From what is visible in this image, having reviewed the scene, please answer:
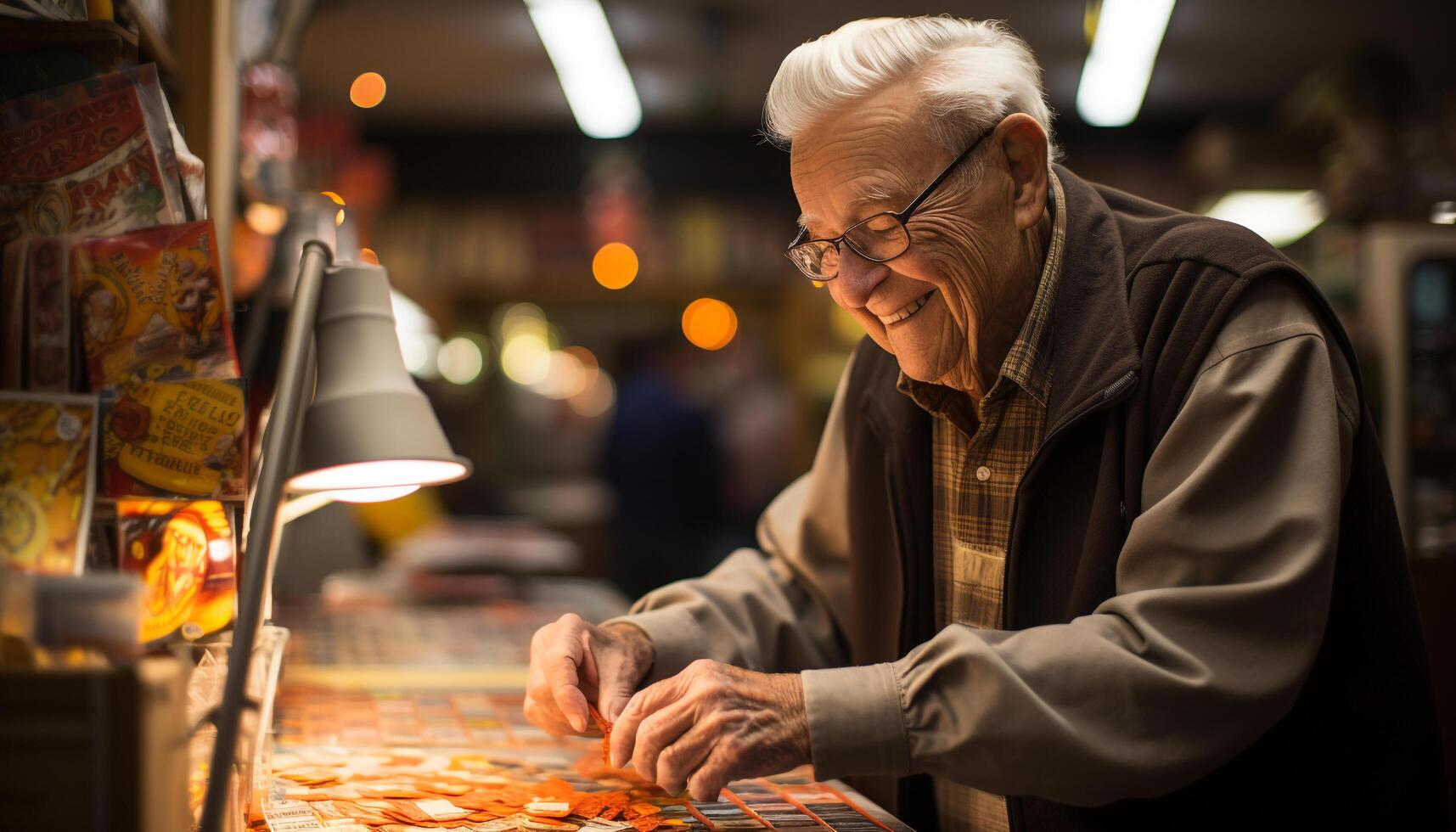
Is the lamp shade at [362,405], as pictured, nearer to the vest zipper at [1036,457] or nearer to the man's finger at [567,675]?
the man's finger at [567,675]

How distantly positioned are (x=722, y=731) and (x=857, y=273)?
0.60m

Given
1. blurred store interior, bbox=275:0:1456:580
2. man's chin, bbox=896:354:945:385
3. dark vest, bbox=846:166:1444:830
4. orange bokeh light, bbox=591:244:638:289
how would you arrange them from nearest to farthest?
1. dark vest, bbox=846:166:1444:830
2. man's chin, bbox=896:354:945:385
3. blurred store interior, bbox=275:0:1456:580
4. orange bokeh light, bbox=591:244:638:289

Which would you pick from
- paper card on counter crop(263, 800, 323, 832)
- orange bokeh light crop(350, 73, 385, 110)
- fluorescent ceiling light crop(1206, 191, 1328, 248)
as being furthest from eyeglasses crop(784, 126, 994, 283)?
orange bokeh light crop(350, 73, 385, 110)

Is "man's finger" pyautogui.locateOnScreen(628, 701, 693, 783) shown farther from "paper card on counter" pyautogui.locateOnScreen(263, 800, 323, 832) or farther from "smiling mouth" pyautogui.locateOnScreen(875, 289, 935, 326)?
"smiling mouth" pyautogui.locateOnScreen(875, 289, 935, 326)

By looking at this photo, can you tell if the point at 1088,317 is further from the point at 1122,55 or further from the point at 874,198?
the point at 1122,55

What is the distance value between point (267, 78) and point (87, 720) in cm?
231

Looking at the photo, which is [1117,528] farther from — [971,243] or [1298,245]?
[1298,245]

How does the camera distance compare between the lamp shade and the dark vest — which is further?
the dark vest

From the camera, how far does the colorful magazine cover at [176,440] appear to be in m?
1.08

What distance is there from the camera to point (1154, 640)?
3.78 ft

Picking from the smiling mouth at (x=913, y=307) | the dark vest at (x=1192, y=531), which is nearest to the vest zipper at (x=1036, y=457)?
the dark vest at (x=1192, y=531)

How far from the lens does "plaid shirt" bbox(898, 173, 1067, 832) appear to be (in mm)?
1490

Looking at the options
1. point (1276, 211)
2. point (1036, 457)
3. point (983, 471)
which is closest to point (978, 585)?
point (983, 471)

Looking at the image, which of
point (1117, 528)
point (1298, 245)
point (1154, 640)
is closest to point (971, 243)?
point (1117, 528)
